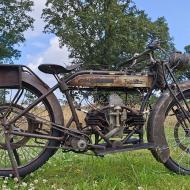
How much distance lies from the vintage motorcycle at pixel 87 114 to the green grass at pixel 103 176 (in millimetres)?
251

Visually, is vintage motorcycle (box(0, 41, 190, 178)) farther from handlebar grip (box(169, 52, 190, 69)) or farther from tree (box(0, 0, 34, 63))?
tree (box(0, 0, 34, 63))

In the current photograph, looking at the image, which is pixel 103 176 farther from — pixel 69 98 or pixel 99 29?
pixel 99 29

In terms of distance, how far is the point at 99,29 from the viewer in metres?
47.3

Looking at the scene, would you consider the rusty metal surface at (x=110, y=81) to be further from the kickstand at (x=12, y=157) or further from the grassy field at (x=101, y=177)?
the kickstand at (x=12, y=157)

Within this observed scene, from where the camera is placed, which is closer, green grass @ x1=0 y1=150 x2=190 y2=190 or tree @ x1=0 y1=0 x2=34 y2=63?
green grass @ x1=0 y1=150 x2=190 y2=190

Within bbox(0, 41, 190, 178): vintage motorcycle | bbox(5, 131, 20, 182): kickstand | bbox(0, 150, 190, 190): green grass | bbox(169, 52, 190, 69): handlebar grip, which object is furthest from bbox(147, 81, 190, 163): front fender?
bbox(5, 131, 20, 182): kickstand

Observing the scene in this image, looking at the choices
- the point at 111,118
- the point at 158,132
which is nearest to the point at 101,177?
the point at 111,118

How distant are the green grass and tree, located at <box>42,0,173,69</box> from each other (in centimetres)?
3763

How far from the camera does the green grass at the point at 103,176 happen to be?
20.1 ft

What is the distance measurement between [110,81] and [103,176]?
1.19 m

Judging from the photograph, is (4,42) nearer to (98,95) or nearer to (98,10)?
(98,10)

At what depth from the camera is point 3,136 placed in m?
6.54

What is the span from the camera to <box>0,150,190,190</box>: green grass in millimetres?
6137

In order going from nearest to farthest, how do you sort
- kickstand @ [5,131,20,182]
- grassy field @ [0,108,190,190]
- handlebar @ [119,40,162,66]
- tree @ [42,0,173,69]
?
1. grassy field @ [0,108,190,190]
2. kickstand @ [5,131,20,182]
3. handlebar @ [119,40,162,66]
4. tree @ [42,0,173,69]
